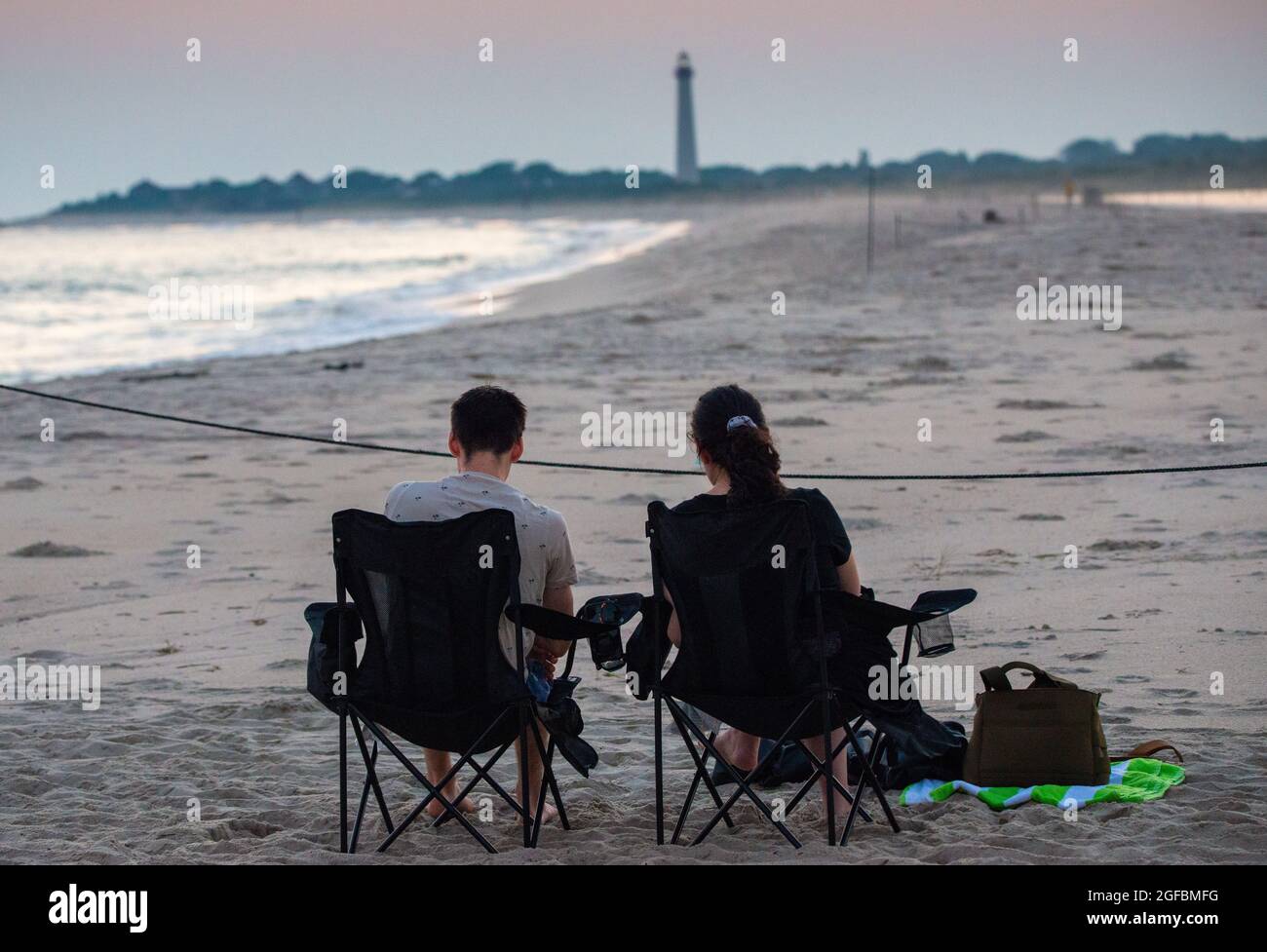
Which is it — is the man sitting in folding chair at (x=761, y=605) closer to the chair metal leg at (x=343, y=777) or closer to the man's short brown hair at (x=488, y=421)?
the man's short brown hair at (x=488, y=421)

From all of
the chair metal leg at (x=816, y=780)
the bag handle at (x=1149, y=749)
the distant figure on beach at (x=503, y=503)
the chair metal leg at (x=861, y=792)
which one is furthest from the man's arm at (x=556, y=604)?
the bag handle at (x=1149, y=749)

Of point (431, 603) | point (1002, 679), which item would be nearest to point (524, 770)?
point (431, 603)

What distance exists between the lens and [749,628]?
3.64 m

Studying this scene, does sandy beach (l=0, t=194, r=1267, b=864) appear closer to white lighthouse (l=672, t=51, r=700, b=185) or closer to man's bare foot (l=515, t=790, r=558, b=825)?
man's bare foot (l=515, t=790, r=558, b=825)

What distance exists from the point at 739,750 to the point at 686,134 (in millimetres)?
149269

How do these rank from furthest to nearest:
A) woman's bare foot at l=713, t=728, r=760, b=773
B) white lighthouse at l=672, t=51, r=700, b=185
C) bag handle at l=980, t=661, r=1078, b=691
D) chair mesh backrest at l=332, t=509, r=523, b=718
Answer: white lighthouse at l=672, t=51, r=700, b=185
woman's bare foot at l=713, t=728, r=760, b=773
bag handle at l=980, t=661, r=1078, b=691
chair mesh backrest at l=332, t=509, r=523, b=718

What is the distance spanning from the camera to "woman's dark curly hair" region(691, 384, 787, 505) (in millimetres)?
3695

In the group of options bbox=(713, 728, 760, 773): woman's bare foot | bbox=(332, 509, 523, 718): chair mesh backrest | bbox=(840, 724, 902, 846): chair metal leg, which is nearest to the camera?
bbox=(332, 509, 523, 718): chair mesh backrest

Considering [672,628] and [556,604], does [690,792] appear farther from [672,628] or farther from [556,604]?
[556,604]

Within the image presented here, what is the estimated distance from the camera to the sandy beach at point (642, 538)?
3.94m

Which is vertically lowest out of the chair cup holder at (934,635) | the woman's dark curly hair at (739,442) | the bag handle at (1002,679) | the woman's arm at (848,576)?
the bag handle at (1002,679)

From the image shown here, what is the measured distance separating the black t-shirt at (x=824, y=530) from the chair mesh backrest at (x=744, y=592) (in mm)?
127

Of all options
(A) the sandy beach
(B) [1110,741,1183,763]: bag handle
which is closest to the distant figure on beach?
(A) the sandy beach

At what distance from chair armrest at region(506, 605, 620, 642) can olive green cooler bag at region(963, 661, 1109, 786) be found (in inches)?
41.8
